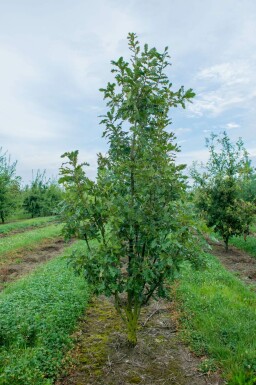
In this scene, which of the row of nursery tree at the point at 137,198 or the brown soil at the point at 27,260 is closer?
the row of nursery tree at the point at 137,198

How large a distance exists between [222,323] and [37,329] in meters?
3.00

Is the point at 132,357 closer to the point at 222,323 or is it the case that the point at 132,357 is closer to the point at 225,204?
the point at 222,323

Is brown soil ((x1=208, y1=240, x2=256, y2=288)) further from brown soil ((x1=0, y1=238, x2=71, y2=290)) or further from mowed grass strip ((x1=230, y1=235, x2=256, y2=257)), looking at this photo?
brown soil ((x1=0, y1=238, x2=71, y2=290))

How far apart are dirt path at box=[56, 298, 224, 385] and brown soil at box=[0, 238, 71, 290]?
148 inches

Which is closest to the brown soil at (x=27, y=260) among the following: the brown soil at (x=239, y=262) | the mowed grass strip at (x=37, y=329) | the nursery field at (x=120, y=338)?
the nursery field at (x=120, y=338)

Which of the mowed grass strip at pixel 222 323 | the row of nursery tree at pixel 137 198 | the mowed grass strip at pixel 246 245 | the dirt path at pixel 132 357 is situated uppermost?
the row of nursery tree at pixel 137 198

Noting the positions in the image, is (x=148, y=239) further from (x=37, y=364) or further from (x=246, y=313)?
(x=246, y=313)

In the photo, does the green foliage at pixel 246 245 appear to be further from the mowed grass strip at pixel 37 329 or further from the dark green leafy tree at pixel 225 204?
the mowed grass strip at pixel 37 329

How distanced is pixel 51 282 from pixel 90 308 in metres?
1.10

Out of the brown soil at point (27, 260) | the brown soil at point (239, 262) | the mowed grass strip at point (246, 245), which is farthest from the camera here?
the mowed grass strip at point (246, 245)

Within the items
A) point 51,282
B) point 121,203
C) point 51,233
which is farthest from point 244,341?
point 51,233

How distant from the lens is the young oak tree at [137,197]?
13.9ft

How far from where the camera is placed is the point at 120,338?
543 centimetres

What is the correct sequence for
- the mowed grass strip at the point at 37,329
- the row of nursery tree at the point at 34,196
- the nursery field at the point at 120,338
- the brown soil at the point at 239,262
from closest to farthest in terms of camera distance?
the mowed grass strip at the point at 37,329, the nursery field at the point at 120,338, the brown soil at the point at 239,262, the row of nursery tree at the point at 34,196
